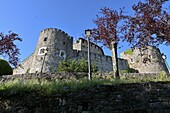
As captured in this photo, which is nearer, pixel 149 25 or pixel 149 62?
pixel 149 25

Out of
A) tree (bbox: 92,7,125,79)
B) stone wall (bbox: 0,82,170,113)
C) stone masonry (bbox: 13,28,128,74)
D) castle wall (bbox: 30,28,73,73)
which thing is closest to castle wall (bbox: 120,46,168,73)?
stone masonry (bbox: 13,28,128,74)

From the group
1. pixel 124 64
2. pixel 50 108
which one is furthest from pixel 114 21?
pixel 124 64

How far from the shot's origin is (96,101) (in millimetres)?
6223

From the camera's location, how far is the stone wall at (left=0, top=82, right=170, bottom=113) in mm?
6078

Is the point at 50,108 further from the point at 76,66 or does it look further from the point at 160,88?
the point at 76,66

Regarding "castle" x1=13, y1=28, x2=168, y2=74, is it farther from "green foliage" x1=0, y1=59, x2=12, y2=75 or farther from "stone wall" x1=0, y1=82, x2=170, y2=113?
"stone wall" x1=0, y1=82, x2=170, y2=113

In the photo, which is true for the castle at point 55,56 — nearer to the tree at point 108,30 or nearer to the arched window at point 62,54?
the arched window at point 62,54

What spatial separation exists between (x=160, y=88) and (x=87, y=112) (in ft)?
8.26

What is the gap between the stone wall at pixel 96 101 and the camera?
19.9ft

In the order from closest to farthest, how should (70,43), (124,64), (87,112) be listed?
(87,112) → (70,43) → (124,64)

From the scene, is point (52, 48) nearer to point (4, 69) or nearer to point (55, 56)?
point (55, 56)

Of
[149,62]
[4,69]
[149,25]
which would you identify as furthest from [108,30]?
[149,62]

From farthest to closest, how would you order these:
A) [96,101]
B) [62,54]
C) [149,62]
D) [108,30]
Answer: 1. [149,62]
2. [62,54]
3. [108,30]
4. [96,101]

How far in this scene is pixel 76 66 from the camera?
20359 millimetres
